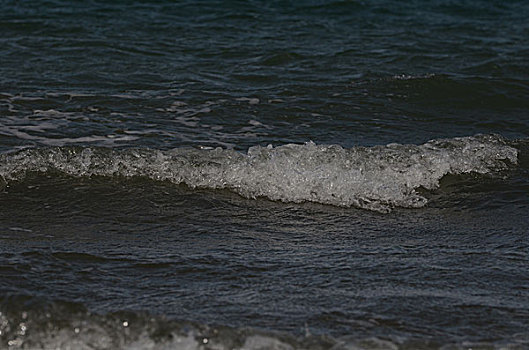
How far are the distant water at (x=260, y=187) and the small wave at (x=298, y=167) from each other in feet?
0.05

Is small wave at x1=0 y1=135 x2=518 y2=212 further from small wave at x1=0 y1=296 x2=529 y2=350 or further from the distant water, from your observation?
small wave at x1=0 y1=296 x2=529 y2=350

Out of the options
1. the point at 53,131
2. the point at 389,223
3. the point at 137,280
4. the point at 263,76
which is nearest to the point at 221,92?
the point at 263,76

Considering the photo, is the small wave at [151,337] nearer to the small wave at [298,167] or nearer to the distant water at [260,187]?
the distant water at [260,187]

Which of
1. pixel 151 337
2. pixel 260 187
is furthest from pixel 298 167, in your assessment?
pixel 151 337

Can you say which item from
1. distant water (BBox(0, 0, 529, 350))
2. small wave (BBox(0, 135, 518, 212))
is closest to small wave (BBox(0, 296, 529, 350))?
distant water (BBox(0, 0, 529, 350))

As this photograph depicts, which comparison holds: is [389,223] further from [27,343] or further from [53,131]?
[53,131]

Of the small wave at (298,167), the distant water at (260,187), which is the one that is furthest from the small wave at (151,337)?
the small wave at (298,167)

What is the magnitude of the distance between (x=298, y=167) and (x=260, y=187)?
0.31 meters

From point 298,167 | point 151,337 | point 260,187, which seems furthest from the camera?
point 298,167

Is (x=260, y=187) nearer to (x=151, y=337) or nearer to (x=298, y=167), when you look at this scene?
(x=298, y=167)

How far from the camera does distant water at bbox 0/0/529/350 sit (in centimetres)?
312

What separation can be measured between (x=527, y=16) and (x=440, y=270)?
8464mm

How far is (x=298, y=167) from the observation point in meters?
5.13

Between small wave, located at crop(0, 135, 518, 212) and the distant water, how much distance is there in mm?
14
